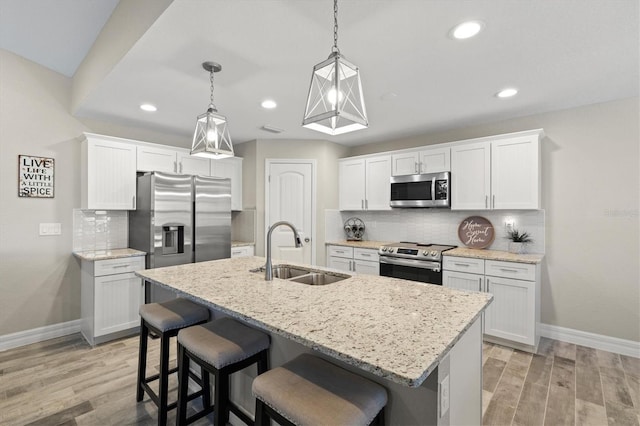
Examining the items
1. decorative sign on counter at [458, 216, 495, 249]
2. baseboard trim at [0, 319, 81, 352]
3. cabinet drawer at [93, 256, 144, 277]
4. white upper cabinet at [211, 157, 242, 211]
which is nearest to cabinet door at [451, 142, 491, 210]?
decorative sign on counter at [458, 216, 495, 249]

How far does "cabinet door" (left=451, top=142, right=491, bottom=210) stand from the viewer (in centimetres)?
350

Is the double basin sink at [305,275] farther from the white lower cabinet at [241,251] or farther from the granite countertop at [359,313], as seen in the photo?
the white lower cabinet at [241,251]

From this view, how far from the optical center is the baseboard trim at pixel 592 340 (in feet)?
9.64

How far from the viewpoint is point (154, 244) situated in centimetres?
339

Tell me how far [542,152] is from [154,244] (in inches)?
173

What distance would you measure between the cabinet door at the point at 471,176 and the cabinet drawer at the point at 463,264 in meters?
0.66

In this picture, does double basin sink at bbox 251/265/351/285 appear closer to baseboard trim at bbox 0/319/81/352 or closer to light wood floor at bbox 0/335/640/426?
light wood floor at bbox 0/335/640/426

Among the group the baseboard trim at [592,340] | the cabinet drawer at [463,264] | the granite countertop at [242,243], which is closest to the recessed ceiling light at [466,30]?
the cabinet drawer at [463,264]

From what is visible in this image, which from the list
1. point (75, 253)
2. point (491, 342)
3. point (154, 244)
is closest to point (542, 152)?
point (491, 342)

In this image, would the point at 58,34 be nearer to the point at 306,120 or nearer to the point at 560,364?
the point at 306,120

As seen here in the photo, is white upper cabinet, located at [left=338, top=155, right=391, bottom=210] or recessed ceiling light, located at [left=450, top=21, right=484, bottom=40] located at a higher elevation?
recessed ceiling light, located at [left=450, top=21, right=484, bottom=40]

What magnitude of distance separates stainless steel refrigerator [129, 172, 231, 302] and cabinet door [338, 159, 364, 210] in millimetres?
1746

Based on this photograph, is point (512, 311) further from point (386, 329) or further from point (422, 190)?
point (386, 329)

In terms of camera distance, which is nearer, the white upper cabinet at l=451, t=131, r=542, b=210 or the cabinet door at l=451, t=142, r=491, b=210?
the white upper cabinet at l=451, t=131, r=542, b=210
